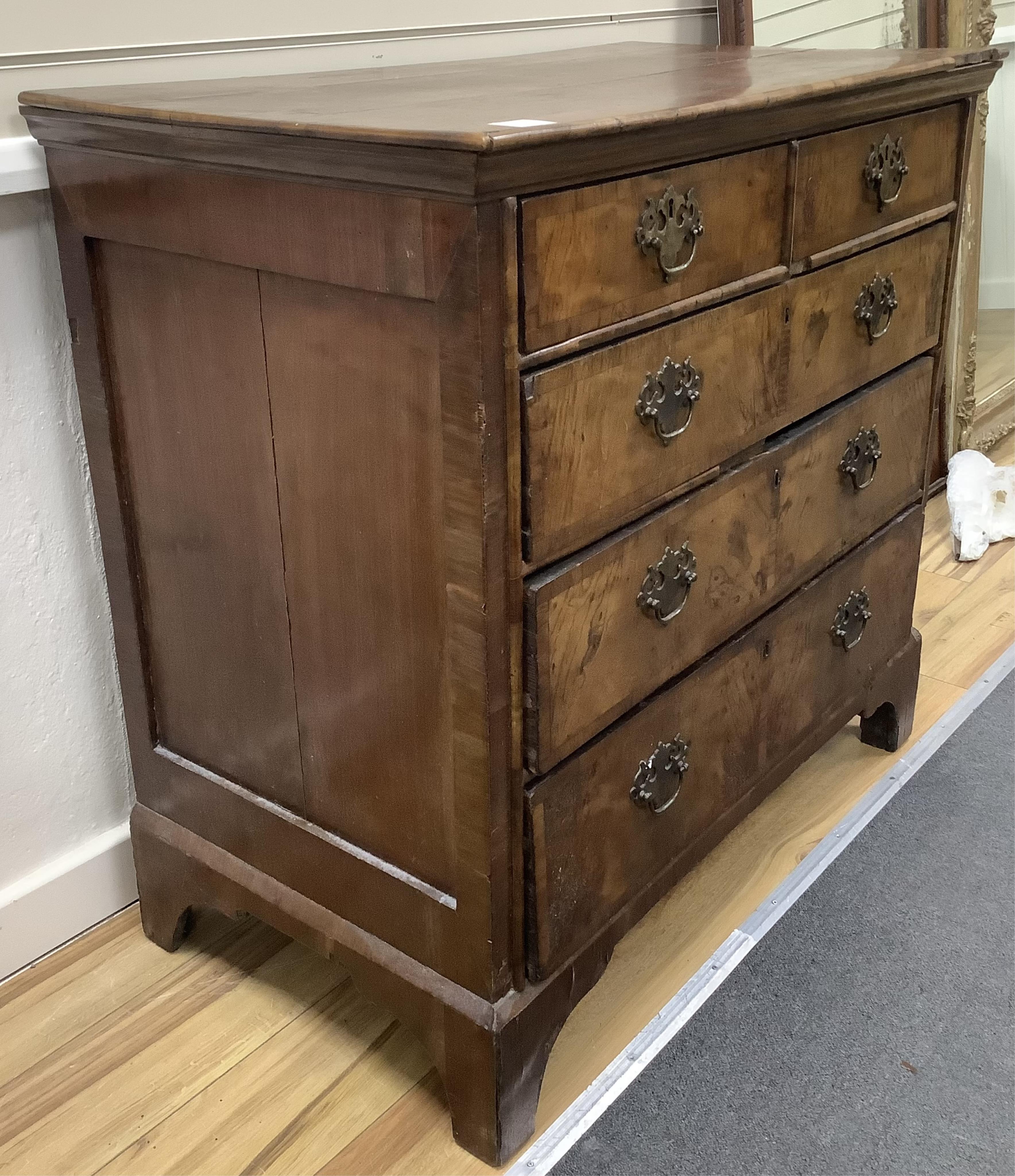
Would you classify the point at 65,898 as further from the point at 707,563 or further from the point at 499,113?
the point at 499,113

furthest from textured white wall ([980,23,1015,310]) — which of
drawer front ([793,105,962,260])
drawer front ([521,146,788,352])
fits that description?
drawer front ([521,146,788,352])

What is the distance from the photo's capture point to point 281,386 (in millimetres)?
1107

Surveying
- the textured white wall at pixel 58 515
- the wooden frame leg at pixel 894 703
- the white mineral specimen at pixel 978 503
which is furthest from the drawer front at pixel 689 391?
the white mineral specimen at pixel 978 503

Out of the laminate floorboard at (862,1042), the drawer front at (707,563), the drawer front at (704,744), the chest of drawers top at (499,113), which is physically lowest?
the laminate floorboard at (862,1042)

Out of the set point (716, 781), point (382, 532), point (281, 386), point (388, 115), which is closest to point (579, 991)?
point (716, 781)

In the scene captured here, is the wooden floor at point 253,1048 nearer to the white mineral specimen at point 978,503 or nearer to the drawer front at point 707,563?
the drawer front at point 707,563

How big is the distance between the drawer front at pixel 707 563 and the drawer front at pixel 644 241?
0.22 metres

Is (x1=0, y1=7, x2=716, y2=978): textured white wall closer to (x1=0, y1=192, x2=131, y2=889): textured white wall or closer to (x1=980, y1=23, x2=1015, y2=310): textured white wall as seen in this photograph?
(x1=0, y1=192, x2=131, y2=889): textured white wall

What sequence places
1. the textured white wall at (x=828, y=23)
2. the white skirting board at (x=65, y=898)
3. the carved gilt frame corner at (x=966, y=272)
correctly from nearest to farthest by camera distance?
the white skirting board at (x=65, y=898)
the textured white wall at (x=828, y=23)
the carved gilt frame corner at (x=966, y=272)

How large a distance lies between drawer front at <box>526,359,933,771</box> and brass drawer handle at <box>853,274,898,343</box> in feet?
0.26

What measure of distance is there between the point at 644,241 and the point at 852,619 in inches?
29.8

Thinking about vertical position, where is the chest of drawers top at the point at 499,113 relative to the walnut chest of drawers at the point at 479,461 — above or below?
above

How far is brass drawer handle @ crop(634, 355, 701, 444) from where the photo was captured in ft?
3.66

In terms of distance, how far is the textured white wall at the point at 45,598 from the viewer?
1291mm
